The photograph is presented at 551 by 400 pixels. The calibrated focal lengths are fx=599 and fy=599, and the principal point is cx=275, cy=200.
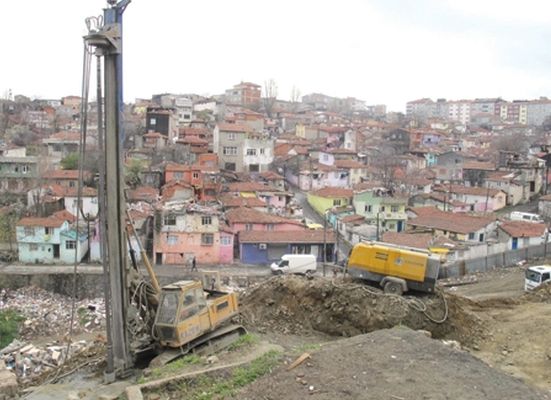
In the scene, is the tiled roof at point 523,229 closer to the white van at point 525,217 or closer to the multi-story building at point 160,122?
the white van at point 525,217

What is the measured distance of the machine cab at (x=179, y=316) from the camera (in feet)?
29.9

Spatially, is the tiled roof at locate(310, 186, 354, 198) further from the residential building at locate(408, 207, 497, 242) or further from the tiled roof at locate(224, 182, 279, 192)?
the residential building at locate(408, 207, 497, 242)

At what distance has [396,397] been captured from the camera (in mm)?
6789

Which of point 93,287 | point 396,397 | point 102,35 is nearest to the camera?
point 396,397

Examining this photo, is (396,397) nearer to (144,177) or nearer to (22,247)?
(22,247)

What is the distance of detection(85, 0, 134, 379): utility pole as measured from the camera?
28.6ft

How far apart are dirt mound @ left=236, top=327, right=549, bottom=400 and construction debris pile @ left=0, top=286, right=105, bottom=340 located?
13.1 meters

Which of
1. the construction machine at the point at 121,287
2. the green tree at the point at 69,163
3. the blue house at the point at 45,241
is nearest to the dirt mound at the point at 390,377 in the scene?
the construction machine at the point at 121,287

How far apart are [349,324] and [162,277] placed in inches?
561

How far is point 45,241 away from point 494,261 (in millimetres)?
19488

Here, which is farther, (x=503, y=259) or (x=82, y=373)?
(x=503, y=259)

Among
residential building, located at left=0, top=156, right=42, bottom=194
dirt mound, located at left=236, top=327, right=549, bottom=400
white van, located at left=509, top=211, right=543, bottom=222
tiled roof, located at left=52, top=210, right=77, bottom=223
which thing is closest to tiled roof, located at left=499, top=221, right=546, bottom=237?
white van, located at left=509, top=211, right=543, bottom=222

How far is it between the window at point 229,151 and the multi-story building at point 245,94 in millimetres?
44485

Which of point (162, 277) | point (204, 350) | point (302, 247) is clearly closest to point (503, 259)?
point (302, 247)
